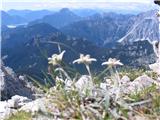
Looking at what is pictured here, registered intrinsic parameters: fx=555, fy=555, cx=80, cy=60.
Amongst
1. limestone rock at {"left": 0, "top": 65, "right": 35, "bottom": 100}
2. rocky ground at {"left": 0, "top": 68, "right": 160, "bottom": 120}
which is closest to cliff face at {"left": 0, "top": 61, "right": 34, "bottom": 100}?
limestone rock at {"left": 0, "top": 65, "right": 35, "bottom": 100}

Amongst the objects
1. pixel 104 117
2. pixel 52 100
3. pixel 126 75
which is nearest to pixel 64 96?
pixel 52 100

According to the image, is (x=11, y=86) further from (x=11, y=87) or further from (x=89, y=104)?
(x=89, y=104)

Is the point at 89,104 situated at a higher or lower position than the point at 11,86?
higher

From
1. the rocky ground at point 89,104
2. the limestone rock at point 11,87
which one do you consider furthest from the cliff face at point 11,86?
the rocky ground at point 89,104

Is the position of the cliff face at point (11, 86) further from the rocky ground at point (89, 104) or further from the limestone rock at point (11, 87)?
the rocky ground at point (89, 104)

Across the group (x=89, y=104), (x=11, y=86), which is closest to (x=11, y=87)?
(x=11, y=86)

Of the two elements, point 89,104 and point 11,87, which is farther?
point 11,87

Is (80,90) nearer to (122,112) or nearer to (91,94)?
(91,94)

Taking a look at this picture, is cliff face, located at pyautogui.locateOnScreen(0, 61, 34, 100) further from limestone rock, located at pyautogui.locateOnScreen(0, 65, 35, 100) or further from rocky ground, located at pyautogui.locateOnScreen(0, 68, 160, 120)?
rocky ground, located at pyautogui.locateOnScreen(0, 68, 160, 120)
